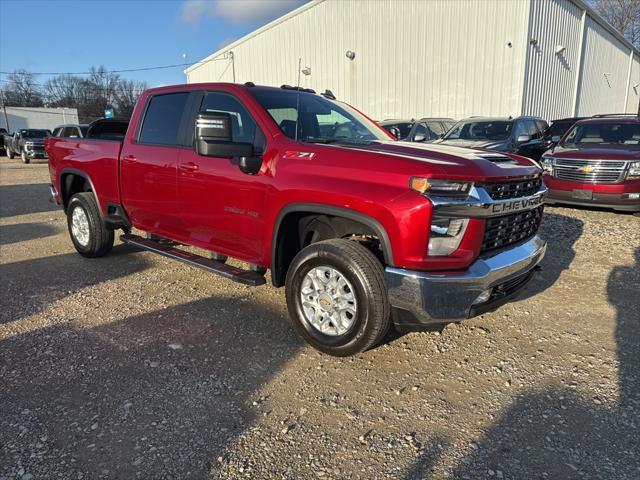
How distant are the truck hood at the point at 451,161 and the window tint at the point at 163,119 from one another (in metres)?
1.81

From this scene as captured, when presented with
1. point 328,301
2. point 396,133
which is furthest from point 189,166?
point 396,133

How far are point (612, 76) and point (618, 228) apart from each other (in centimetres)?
2525

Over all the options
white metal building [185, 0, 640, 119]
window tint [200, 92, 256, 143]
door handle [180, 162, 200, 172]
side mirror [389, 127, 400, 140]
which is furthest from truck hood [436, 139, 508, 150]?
white metal building [185, 0, 640, 119]

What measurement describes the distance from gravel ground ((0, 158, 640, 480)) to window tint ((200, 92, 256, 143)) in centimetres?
155

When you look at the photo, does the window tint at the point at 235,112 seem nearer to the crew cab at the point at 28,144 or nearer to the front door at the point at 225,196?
the front door at the point at 225,196

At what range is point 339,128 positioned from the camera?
425 centimetres

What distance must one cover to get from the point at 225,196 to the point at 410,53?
17.5 meters

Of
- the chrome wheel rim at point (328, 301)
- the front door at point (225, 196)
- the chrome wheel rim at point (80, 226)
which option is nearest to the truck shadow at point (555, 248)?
the chrome wheel rim at point (328, 301)

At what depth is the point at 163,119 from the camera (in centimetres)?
474

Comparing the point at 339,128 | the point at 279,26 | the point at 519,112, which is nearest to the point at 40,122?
the point at 279,26

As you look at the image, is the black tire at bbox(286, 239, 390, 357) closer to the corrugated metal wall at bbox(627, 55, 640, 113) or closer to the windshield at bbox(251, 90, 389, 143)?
the windshield at bbox(251, 90, 389, 143)

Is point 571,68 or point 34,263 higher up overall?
point 571,68

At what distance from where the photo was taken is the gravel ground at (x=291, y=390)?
241cm

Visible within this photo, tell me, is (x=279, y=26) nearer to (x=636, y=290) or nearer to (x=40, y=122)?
(x=636, y=290)
